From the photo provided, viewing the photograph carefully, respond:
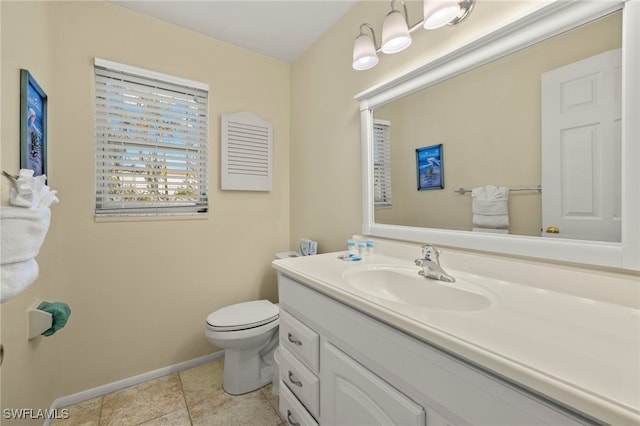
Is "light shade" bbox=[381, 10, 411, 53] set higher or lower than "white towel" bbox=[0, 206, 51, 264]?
higher

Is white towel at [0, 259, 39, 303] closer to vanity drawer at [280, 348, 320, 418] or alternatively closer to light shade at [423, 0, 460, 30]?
vanity drawer at [280, 348, 320, 418]

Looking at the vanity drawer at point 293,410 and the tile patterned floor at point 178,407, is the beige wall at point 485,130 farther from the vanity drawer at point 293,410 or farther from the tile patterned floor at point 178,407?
the tile patterned floor at point 178,407

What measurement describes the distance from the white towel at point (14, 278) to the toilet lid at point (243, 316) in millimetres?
961

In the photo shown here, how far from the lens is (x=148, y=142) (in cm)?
172

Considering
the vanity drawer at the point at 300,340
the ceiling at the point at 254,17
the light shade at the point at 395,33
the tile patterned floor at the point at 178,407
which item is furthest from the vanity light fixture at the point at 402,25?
the tile patterned floor at the point at 178,407

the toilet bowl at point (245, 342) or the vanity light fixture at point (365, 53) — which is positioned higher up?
the vanity light fixture at point (365, 53)

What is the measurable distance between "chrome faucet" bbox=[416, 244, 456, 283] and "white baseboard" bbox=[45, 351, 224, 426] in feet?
5.64

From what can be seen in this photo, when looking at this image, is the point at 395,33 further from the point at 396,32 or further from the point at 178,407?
the point at 178,407

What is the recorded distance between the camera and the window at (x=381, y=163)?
1.43 meters

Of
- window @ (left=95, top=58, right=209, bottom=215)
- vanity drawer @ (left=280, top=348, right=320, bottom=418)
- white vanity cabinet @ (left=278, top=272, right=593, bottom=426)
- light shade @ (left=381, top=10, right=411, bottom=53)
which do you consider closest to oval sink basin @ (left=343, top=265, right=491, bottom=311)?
white vanity cabinet @ (left=278, top=272, right=593, bottom=426)

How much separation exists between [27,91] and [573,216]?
2.04 m

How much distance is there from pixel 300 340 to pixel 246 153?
149 centimetres

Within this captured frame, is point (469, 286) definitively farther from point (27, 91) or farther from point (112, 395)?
point (112, 395)

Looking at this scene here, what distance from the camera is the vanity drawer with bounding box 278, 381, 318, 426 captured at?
105cm
